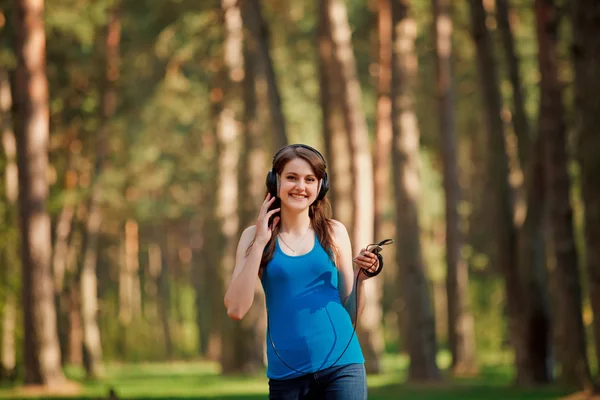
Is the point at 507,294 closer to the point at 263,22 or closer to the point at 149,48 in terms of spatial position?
the point at 263,22

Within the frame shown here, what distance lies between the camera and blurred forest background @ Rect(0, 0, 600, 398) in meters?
19.8

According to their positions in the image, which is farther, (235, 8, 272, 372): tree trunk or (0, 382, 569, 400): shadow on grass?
(235, 8, 272, 372): tree trunk

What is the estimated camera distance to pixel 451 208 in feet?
89.7

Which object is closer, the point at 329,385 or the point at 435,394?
the point at 329,385

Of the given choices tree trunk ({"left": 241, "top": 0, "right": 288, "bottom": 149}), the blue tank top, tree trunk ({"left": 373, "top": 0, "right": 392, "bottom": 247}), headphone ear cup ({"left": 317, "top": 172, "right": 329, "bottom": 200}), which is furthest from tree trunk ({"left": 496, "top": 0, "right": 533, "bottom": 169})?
the blue tank top

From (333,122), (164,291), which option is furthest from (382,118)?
(164,291)

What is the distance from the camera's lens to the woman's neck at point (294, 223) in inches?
193

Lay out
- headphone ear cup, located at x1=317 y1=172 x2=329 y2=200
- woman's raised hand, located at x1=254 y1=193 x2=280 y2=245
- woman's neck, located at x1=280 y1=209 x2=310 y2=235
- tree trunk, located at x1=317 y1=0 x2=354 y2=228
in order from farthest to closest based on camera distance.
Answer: tree trunk, located at x1=317 y1=0 x2=354 y2=228 < headphone ear cup, located at x1=317 y1=172 x2=329 y2=200 < woman's neck, located at x1=280 y1=209 x2=310 y2=235 < woman's raised hand, located at x1=254 y1=193 x2=280 y2=245

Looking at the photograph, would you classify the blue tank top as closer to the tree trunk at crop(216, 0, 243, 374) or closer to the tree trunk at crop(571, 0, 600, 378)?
the tree trunk at crop(571, 0, 600, 378)

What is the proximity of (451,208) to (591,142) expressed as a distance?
12.9 meters

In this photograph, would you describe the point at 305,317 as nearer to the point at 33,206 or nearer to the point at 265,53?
the point at 33,206

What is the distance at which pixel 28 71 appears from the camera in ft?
69.9

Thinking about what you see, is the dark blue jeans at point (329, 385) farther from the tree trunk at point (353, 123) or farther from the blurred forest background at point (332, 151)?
the tree trunk at point (353, 123)

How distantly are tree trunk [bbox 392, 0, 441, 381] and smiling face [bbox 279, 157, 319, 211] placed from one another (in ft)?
55.5
